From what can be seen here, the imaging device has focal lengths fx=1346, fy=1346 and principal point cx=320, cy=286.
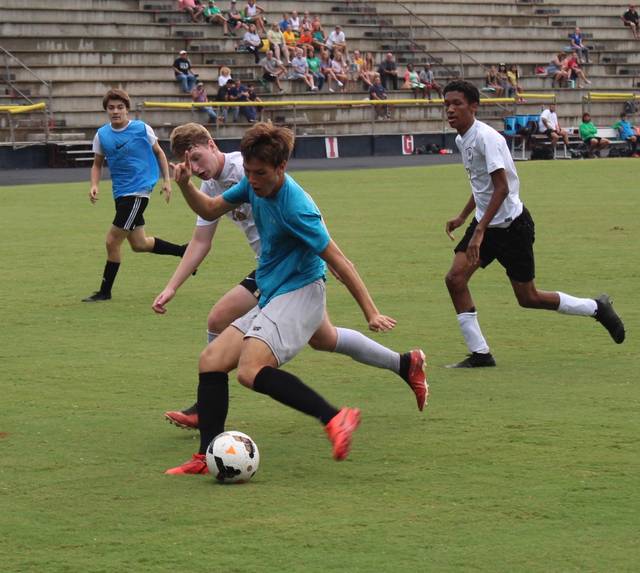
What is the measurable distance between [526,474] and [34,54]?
3270cm

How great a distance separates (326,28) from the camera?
44.8 m

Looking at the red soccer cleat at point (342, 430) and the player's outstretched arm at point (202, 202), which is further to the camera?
the player's outstretched arm at point (202, 202)

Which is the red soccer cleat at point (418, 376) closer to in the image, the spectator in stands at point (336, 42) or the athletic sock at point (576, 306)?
the athletic sock at point (576, 306)

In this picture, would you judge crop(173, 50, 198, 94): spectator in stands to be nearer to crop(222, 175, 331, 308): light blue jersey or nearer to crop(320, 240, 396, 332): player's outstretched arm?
crop(222, 175, 331, 308): light blue jersey

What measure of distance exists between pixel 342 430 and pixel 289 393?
309 millimetres

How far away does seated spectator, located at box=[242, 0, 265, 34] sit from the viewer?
4175cm

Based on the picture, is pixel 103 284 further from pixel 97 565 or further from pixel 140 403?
pixel 97 565

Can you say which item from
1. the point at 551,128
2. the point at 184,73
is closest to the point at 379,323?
the point at 184,73

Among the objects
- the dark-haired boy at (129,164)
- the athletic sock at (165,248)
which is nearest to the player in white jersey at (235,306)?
the dark-haired boy at (129,164)

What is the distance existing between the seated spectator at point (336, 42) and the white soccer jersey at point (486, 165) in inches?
1316

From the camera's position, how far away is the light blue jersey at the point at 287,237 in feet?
21.2

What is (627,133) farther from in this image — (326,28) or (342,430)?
(342,430)

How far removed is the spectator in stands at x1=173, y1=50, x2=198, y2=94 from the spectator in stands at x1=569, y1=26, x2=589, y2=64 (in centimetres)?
1699

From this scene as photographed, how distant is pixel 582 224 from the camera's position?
750 inches
